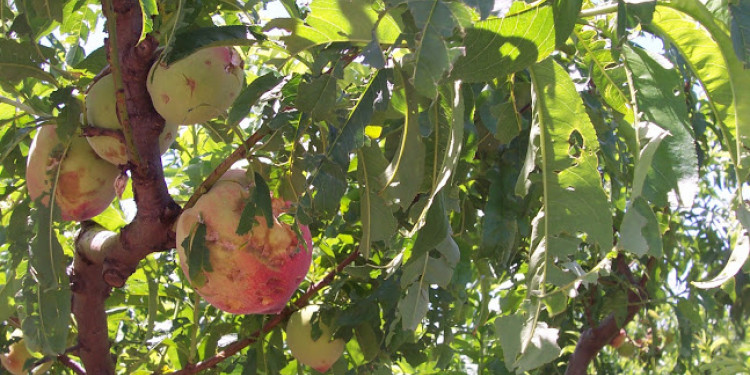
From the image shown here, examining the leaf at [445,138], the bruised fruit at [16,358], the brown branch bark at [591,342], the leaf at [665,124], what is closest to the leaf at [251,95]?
the leaf at [445,138]

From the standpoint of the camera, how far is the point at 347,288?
1.71 metres

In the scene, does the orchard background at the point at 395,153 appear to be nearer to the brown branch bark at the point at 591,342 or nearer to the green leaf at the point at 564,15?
the green leaf at the point at 564,15

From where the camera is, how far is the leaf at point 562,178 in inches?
39.2

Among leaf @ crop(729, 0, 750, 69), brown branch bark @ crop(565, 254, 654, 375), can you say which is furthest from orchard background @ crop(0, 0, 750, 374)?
brown branch bark @ crop(565, 254, 654, 375)

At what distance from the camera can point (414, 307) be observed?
3.73 feet

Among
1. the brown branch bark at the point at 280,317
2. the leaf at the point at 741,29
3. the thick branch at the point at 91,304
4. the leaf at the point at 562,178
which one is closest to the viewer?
the leaf at the point at 741,29

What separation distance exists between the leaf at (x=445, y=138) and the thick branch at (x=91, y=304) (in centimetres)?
75

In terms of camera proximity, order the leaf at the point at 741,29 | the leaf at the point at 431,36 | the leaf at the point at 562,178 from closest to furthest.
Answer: the leaf at the point at 431,36 < the leaf at the point at 741,29 < the leaf at the point at 562,178

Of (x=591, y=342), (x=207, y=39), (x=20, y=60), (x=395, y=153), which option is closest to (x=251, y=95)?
(x=207, y=39)

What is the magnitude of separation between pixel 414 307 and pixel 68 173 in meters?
0.69

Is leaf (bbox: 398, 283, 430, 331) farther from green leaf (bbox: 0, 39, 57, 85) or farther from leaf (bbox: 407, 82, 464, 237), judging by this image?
green leaf (bbox: 0, 39, 57, 85)

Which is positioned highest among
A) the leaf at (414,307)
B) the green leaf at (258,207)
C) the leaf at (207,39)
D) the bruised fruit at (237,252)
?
the leaf at (207,39)

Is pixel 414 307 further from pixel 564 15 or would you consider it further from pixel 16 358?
pixel 16 358

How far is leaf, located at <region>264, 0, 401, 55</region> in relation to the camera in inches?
35.8
